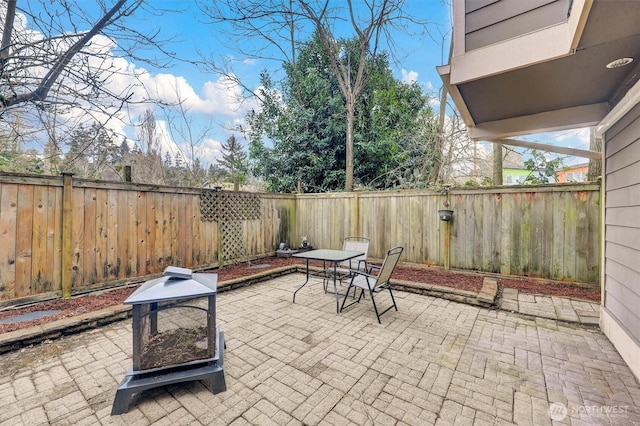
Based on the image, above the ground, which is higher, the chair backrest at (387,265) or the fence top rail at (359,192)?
the fence top rail at (359,192)

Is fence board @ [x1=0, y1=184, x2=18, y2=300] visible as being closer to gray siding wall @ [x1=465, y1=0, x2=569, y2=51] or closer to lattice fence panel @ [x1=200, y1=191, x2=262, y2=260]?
lattice fence panel @ [x1=200, y1=191, x2=262, y2=260]

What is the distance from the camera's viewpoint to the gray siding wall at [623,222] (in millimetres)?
2129

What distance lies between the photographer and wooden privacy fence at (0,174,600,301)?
3320 millimetres

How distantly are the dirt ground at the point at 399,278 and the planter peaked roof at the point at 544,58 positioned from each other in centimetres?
238

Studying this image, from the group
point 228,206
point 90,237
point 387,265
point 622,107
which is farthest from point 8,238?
point 622,107

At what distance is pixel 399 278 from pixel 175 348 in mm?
3590

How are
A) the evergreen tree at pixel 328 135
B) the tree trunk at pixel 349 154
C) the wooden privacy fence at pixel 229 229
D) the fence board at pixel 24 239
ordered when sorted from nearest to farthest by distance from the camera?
the fence board at pixel 24 239 < the wooden privacy fence at pixel 229 229 < the tree trunk at pixel 349 154 < the evergreen tree at pixel 328 135

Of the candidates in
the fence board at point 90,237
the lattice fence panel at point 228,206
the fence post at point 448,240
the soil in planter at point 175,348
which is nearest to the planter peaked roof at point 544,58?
A: the fence post at point 448,240

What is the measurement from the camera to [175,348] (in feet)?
6.32

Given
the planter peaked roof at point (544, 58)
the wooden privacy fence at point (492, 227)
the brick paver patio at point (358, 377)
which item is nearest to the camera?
the planter peaked roof at point (544, 58)

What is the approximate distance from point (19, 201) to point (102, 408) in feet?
9.62

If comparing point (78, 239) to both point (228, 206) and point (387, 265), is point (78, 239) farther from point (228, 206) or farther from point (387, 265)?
point (387, 265)

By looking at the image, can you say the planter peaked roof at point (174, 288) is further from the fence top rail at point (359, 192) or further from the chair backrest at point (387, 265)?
the fence top rail at point (359, 192)

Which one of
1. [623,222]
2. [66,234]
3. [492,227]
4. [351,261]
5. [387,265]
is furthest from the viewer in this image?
[492,227]
